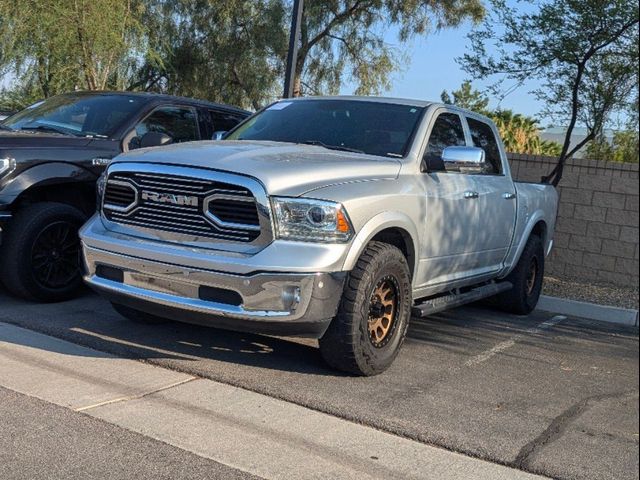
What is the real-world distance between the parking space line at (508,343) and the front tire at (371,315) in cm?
88

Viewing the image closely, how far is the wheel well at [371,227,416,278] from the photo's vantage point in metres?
5.41

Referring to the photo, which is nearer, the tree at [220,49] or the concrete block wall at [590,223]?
the concrete block wall at [590,223]

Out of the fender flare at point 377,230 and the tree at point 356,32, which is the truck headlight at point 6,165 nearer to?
the fender flare at point 377,230

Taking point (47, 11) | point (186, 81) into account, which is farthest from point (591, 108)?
point (186, 81)

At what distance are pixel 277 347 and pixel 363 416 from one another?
152 cm

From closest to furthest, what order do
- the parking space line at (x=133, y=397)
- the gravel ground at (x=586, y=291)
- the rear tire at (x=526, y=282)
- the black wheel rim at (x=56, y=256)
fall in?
the parking space line at (x=133, y=397) < the black wheel rim at (x=56, y=256) < the rear tire at (x=526, y=282) < the gravel ground at (x=586, y=291)

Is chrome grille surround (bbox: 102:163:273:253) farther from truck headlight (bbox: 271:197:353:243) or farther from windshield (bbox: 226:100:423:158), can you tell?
windshield (bbox: 226:100:423:158)

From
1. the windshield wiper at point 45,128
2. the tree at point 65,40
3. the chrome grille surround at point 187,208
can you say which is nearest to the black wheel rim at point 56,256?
the windshield wiper at point 45,128

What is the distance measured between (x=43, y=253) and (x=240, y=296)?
2793 millimetres

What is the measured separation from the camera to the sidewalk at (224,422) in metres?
3.87

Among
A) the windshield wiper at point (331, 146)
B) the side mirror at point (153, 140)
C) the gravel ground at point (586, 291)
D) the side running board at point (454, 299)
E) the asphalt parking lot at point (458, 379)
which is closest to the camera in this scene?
the asphalt parking lot at point (458, 379)

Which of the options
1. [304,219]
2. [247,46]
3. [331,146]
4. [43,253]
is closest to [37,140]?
[43,253]

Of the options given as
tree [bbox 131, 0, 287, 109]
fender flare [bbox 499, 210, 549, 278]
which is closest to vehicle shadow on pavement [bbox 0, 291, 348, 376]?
fender flare [bbox 499, 210, 549, 278]

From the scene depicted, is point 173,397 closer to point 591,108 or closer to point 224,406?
point 224,406
